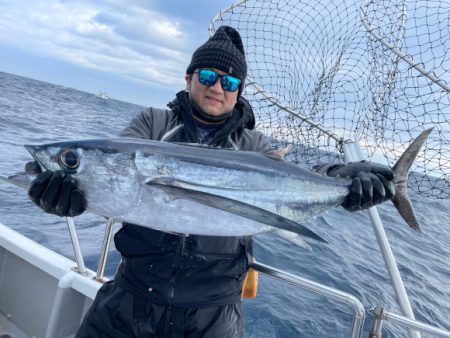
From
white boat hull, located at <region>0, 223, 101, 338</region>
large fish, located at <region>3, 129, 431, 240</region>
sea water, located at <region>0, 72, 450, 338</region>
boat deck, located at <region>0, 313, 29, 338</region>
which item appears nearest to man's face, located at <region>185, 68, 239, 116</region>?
large fish, located at <region>3, 129, 431, 240</region>

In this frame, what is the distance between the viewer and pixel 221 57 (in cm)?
360

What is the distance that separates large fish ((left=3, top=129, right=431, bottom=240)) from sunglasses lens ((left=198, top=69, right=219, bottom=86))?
3.30ft

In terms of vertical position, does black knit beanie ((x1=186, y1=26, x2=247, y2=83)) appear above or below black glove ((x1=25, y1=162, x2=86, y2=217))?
above

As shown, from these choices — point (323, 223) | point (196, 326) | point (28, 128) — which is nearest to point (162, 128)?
point (196, 326)

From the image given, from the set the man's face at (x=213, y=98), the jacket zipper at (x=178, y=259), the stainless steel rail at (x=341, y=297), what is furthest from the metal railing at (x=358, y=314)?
the man's face at (x=213, y=98)

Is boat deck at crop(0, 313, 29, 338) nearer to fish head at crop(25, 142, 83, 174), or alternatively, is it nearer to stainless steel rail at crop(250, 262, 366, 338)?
fish head at crop(25, 142, 83, 174)

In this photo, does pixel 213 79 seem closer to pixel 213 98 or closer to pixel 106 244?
pixel 213 98

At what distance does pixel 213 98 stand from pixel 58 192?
1641 millimetres

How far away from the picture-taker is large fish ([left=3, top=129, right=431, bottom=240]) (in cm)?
238

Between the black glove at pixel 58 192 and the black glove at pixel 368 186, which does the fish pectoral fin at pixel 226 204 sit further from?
the black glove at pixel 368 186

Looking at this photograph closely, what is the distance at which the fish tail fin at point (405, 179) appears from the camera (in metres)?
3.32

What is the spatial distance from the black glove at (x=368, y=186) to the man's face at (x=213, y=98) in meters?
1.26

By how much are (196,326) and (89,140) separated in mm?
1628

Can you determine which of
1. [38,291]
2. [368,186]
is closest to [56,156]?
[368,186]
